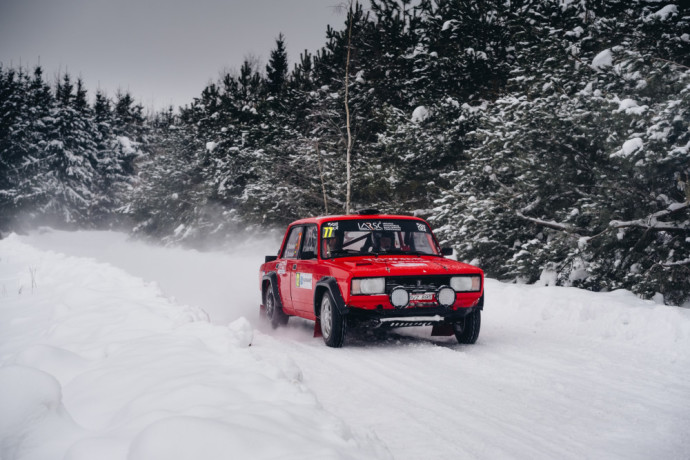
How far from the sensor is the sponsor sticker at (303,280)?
24.7 ft

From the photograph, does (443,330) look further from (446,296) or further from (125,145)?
(125,145)

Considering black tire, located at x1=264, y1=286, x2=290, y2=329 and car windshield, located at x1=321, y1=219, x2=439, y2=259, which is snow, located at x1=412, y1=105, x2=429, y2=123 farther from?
car windshield, located at x1=321, y1=219, x2=439, y2=259

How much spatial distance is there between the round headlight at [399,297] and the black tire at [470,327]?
955 millimetres

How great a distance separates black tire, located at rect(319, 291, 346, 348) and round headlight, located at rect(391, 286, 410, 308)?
2.22ft

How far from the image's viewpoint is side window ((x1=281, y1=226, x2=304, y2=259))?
8.59 meters

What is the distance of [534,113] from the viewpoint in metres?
12.6

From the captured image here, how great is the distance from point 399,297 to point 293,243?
2946 millimetres

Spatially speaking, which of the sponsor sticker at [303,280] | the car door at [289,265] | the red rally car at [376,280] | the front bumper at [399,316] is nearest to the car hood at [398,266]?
the red rally car at [376,280]

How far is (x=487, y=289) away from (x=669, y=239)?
147 inches

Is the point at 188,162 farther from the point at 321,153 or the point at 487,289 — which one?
the point at 487,289

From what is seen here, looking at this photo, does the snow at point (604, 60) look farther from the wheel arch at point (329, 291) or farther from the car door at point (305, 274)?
the wheel arch at point (329, 291)

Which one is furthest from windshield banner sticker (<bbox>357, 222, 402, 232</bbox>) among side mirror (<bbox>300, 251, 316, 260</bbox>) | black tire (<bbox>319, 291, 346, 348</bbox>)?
black tire (<bbox>319, 291, 346, 348</bbox>)

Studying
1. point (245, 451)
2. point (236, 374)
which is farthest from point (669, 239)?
point (245, 451)

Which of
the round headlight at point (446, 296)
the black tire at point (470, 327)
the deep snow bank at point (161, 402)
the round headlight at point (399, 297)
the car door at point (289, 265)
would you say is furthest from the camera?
the car door at point (289, 265)
